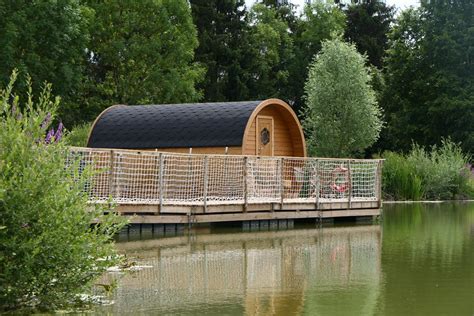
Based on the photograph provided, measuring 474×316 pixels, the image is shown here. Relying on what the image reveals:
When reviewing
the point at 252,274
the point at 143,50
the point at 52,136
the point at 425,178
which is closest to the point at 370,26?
the point at 143,50

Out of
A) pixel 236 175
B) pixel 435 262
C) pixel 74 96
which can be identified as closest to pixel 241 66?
pixel 74 96

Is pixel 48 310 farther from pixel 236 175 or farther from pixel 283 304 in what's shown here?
pixel 236 175

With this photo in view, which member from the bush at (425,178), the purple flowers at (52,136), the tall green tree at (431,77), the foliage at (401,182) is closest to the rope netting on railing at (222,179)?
the purple flowers at (52,136)

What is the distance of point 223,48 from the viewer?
57625 mm

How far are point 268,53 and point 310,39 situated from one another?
13.1 ft

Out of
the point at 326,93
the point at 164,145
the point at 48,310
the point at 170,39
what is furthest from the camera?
the point at 170,39

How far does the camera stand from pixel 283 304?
10.4 m

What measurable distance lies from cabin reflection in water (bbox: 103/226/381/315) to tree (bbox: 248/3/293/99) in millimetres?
40193

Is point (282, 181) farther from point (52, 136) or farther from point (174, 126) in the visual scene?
point (52, 136)

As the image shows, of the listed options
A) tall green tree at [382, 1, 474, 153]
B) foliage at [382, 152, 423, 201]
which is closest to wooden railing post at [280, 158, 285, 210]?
foliage at [382, 152, 423, 201]

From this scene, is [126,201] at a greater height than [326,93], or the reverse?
[326,93]

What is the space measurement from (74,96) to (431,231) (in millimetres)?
30144

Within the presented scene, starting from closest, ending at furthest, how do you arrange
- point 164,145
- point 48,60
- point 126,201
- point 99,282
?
point 99,282 → point 126,201 → point 164,145 → point 48,60

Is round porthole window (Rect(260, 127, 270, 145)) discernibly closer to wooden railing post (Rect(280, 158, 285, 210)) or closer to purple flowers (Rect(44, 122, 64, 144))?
wooden railing post (Rect(280, 158, 285, 210))
